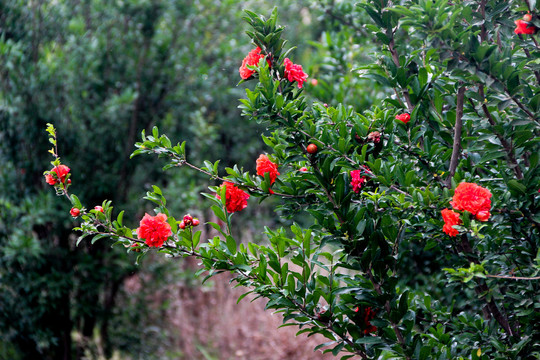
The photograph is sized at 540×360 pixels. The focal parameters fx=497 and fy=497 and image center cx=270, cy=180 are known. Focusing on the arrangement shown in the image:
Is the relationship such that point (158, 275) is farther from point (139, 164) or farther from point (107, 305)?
point (139, 164)

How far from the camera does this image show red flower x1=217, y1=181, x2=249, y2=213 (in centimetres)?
176

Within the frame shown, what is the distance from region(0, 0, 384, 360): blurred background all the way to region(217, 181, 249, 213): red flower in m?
1.60

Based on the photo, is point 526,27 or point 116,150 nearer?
point 526,27

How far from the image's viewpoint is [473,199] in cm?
142

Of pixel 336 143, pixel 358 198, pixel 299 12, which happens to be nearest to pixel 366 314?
pixel 358 198

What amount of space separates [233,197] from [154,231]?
30 cm

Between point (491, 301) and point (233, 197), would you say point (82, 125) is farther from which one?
point (491, 301)

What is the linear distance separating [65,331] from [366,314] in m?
3.38

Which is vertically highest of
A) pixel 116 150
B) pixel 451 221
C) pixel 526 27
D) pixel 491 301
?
pixel 116 150

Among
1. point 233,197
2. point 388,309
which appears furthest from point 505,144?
point 233,197

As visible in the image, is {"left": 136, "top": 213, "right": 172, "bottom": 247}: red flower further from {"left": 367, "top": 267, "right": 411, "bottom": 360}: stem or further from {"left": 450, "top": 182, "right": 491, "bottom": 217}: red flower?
{"left": 450, "top": 182, "right": 491, "bottom": 217}: red flower

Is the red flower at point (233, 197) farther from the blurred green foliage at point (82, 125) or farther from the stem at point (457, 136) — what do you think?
the blurred green foliage at point (82, 125)

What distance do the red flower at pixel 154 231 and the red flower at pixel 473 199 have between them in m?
0.94

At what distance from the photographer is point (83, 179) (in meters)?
4.23
